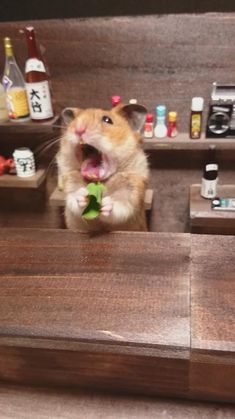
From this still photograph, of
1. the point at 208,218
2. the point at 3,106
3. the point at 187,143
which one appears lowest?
the point at 208,218

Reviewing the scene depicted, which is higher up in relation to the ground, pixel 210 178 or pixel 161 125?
pixel 161 125

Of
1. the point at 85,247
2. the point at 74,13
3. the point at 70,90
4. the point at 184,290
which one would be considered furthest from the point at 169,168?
the point at 184,290

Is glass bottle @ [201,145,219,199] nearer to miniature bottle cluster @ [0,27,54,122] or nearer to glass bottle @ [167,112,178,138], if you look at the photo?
glass bottle @ [167,112,178,138]

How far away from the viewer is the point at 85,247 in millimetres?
792

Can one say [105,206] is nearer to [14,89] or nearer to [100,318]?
[100,318]

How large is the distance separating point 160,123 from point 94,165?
1.22 ft

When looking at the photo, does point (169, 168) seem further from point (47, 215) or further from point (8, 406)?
point (8, 406)

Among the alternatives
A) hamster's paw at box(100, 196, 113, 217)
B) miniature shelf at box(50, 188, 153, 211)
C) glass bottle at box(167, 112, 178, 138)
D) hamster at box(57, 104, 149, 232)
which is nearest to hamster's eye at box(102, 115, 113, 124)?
hamster at box(57, 104, 149, 232)

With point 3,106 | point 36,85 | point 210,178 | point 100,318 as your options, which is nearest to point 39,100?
point 36,85

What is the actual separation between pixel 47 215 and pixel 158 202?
1.62 feet

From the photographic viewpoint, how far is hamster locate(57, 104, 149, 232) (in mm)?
1045


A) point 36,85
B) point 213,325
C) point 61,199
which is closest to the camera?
point 213,325

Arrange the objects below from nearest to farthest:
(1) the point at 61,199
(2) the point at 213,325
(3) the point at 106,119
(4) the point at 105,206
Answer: (2) the point at 213,325, (4) the point at 105,206, (3) the point at 106,119, (1) the point at 61,199

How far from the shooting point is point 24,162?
1472 millimetres
